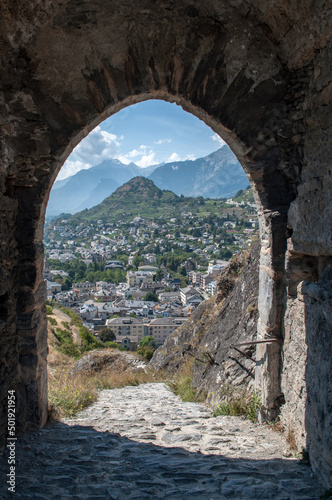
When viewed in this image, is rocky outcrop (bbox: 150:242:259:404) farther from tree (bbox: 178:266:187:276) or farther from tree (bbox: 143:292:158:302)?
tree (bbox: 178:266:187:276)

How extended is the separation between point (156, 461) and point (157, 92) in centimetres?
345

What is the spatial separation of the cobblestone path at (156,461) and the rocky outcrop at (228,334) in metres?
0.64

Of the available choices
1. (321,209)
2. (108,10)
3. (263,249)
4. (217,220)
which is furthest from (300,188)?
(217,220)

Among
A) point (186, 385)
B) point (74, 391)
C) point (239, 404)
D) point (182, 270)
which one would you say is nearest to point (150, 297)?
point (182, 270)

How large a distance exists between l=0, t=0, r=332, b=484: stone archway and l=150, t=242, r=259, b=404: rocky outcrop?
97 centimetres

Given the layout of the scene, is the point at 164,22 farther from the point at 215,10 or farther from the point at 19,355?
the point at 19,355

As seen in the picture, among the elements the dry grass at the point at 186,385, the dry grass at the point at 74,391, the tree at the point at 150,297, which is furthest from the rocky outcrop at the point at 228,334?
the tree at the point at 150,297

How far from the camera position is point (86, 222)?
494 feet

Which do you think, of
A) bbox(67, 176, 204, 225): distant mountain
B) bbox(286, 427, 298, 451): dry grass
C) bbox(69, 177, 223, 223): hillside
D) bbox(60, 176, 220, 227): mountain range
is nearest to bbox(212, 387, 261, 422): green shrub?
bbox(286, 427, 298, 451): dry grass

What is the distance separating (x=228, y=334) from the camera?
5.75 m

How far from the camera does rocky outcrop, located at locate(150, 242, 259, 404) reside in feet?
16.0

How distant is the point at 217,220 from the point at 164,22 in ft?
365

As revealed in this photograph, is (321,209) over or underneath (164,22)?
underneath

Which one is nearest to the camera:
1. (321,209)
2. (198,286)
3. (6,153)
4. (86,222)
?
(321,209)
